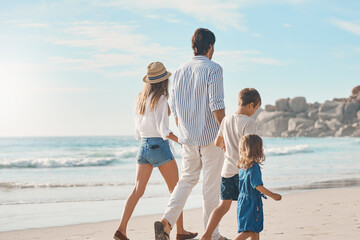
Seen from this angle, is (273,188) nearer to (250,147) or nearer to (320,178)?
(320,178)

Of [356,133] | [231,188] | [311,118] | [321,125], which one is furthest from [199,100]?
[311,118]

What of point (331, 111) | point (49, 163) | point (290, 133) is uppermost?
point (49, 163)

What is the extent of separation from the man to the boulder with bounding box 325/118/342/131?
83.0 metres

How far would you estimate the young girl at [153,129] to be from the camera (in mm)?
4535

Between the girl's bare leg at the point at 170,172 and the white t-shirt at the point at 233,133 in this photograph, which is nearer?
the white t-shirt at the point at 233,133

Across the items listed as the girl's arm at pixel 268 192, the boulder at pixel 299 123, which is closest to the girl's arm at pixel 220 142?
the girl's arm at pixel 268 192

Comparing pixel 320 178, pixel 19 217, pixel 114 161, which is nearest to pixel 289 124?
pixel 114 161

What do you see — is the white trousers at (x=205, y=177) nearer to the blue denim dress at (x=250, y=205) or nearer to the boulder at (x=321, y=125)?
the blue denim dress at (x=250, y=205)

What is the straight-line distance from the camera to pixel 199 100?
4.18 m

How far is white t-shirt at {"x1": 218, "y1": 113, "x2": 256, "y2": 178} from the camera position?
3863 mm

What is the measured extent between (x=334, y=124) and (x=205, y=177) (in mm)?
83635

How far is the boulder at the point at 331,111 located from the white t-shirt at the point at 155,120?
85442mm

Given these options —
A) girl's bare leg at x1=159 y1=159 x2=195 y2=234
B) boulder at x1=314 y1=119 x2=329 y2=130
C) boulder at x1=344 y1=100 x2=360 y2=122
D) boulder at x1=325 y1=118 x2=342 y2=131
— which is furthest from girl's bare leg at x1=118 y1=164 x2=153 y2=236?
boulder at x1=344 y1=100 x2=360 y2=122

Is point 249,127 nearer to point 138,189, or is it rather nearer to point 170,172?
point 170,172
